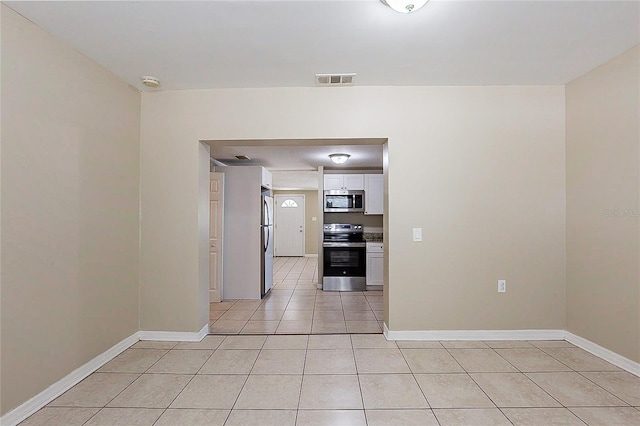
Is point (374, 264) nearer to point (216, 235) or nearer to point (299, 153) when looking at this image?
point (299, 153)

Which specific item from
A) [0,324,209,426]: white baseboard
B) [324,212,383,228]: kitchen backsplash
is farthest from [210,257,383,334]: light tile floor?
[324,212,383,228]: kitchen backsplash

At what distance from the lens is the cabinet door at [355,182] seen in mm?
5824

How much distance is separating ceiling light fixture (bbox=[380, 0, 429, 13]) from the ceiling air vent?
97 centimetres

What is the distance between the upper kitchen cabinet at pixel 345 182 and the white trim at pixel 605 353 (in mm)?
3655

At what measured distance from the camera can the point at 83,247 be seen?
2.45 meters

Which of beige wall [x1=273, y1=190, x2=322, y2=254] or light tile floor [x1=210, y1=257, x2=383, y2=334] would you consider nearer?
light tile floor [x1=210, y1=257, x2=383, y2=334]

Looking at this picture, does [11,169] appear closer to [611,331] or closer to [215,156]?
[215,156]

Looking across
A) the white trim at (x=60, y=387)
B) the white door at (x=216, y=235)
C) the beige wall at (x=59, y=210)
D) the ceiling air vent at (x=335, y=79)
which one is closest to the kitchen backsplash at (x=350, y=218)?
the white door at (x=216, y=235)

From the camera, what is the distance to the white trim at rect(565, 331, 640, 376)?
7.91ft

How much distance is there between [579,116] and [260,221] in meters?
3.95

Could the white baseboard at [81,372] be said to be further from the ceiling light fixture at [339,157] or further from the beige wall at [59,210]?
the ceiling light fixture at [339,157]

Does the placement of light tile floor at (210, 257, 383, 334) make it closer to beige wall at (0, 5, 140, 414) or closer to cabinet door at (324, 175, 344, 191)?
beige wall at (0, 5, 140, 414)

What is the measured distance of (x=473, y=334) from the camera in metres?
3.09

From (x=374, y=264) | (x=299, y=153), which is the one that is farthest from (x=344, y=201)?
(x=299, y=153)
